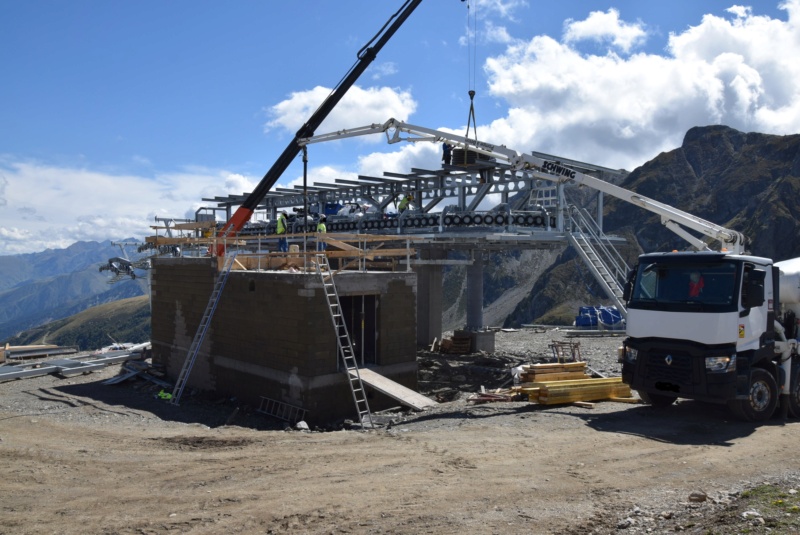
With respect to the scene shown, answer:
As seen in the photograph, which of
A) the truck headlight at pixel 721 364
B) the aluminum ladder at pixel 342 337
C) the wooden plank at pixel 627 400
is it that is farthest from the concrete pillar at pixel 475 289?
the truck headlight at pixel 721 364

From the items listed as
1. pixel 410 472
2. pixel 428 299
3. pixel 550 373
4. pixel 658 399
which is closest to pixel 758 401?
pixel 658 399

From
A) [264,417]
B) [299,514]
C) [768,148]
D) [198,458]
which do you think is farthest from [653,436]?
[768,148]

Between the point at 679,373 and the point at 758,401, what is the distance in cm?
175

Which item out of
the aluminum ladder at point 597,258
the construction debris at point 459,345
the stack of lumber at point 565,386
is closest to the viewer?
the stack of lumber at point 565,386

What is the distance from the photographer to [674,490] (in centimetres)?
770

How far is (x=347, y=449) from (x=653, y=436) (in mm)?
5100

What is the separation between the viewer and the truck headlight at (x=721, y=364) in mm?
10500

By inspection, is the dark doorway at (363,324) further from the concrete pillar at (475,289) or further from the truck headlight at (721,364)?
the concrete pillar at (475,289)

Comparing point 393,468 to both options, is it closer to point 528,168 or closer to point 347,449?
point 347,449

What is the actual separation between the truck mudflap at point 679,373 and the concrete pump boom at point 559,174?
10.7 feet

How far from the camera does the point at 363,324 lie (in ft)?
53.4

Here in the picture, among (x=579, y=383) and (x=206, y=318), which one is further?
(x=206, y=318)

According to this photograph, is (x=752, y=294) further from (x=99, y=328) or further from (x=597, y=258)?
(x=99, y=328)

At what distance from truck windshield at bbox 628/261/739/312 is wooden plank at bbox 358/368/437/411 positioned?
5149 millimetres
